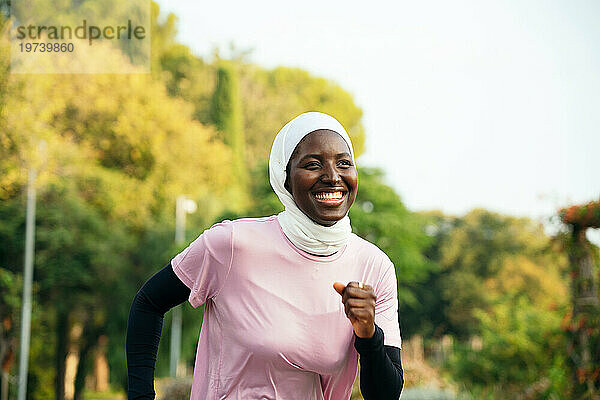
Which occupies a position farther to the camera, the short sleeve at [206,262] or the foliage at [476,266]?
the foliage at [476,266]

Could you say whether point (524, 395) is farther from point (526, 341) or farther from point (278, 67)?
point (278, 67)

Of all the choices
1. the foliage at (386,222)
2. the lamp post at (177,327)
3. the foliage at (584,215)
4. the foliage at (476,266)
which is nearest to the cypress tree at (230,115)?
the foliage at (476,266)

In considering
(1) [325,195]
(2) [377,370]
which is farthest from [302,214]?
(2) [377,370]

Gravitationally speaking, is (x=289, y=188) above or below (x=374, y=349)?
above

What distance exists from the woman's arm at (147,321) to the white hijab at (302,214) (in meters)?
0.38

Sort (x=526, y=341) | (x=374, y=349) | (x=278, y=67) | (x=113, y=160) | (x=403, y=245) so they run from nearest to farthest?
1. (x=374, y=349)
2. (x=526, y=341)
3. (x=403, y=245)
4. (x=113, y=160)
5. (x=278, y=67)

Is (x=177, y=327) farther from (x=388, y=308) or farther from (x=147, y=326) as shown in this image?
(x=388, y=308)

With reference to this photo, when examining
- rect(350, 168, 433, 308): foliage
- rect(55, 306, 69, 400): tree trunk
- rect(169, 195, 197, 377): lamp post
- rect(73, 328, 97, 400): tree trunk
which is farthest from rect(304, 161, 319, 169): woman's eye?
rect(73, 328, 97, 400): tree trunk

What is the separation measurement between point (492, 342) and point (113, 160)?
58.7ft

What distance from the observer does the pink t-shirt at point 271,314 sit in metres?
2.20

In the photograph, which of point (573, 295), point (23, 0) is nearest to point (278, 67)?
point (23, 0)

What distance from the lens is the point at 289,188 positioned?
235 centimetres

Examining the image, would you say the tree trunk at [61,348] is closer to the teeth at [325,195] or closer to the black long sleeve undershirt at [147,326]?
the black long sleeve undershirt at [147,326]

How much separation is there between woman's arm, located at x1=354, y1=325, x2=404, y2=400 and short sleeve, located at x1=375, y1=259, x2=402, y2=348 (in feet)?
0.19
